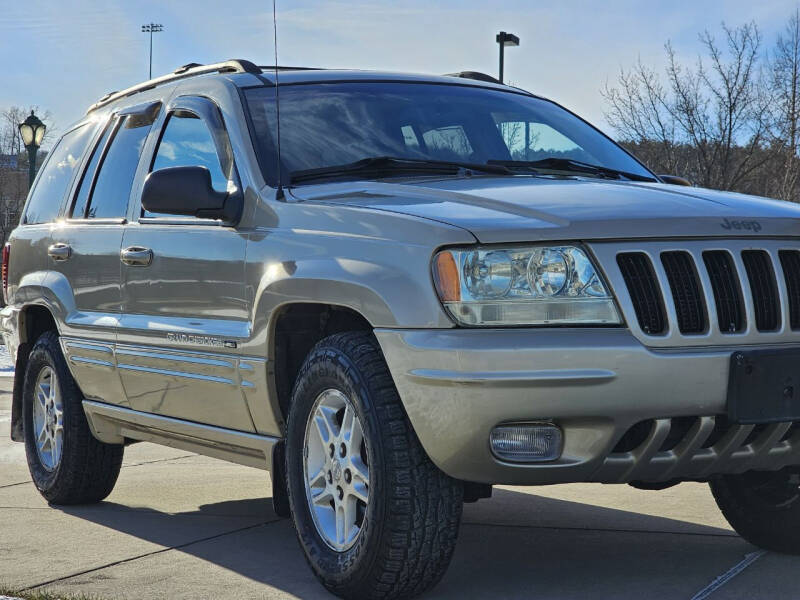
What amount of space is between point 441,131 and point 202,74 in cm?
130

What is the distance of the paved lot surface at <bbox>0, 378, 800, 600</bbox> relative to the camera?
4.52m

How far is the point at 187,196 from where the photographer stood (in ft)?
15.9

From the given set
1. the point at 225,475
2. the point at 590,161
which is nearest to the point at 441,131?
the point at 590,161

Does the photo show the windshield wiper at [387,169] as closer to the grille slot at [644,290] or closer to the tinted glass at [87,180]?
the grille slot at [644,290]

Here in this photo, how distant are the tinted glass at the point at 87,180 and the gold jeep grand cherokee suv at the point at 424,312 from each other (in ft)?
1.78

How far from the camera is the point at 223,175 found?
520cm

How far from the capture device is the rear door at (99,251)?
233 inches

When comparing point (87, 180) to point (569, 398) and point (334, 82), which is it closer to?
point (334, 82)

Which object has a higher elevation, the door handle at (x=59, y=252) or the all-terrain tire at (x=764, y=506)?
the door handle at (x=59, y=252)

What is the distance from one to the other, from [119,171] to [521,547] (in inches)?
102

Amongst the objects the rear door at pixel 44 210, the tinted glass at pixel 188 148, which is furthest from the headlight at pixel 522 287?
the rear door at pixel 44 210

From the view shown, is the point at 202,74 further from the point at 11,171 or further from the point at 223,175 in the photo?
the point at 11,171

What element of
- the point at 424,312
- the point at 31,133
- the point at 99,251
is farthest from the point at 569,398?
the point at 31,133

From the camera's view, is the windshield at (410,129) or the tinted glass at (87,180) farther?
the tinted glass at (87,180)
